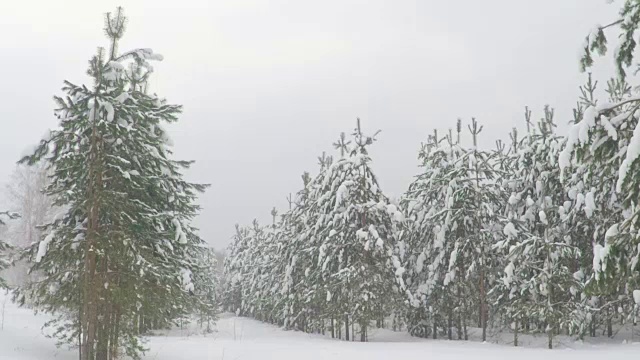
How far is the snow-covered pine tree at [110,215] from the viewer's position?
9.69 m

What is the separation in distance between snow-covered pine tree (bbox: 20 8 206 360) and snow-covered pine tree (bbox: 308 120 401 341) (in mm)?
10171

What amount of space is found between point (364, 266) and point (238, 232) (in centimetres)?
3723

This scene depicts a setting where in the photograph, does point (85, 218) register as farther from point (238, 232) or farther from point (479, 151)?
point (238, 232)

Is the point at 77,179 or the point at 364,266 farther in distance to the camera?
the point at 364,266

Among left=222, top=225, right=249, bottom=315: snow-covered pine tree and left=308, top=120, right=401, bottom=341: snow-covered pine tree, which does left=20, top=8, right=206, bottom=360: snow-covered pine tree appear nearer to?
left=308, top=120, right=401, bottom=341: snow-covered pine tree

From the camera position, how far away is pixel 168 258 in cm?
1127

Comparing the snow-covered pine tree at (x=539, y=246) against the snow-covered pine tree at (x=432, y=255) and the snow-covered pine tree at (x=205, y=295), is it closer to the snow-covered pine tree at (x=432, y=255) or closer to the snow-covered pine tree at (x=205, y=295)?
the snow-covered pine tree at (x=432, y=255)

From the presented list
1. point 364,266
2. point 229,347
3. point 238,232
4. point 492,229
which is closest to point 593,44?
point 229,347

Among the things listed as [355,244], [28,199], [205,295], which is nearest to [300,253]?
[355,244]

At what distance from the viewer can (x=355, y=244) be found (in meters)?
21.0

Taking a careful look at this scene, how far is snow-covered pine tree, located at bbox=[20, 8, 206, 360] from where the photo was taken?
969 centimetres

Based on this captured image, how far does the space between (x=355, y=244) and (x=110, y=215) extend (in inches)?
487

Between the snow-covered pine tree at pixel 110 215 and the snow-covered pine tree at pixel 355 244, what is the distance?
10171mm

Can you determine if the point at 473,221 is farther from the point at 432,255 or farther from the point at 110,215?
the point at 110,215
